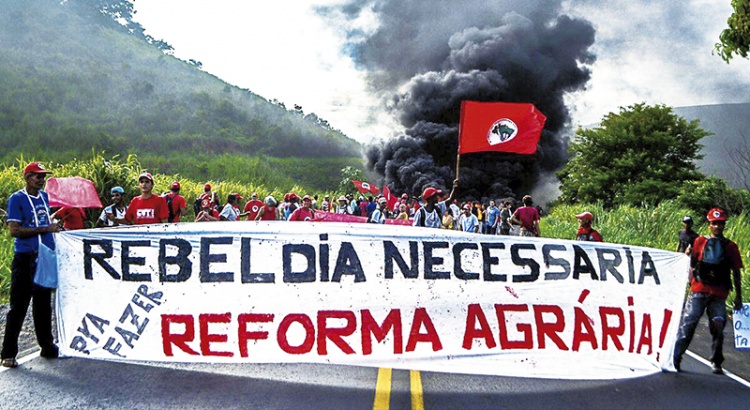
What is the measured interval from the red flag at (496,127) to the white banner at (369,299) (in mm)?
4809

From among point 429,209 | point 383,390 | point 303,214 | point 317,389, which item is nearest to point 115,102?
point 303,214

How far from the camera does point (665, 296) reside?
5.70 metres

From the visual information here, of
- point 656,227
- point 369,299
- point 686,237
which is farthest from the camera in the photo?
point 656,227

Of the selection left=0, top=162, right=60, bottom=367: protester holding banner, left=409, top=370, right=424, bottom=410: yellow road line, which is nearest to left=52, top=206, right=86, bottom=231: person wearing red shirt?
left=0, top=162, right=60, bottom=367: protester holding banner

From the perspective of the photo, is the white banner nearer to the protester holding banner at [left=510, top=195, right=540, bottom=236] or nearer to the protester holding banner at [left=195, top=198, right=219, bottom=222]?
the protester holding banner at [left=195, top=198, right=219, bottom=222]

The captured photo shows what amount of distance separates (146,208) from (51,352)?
2.87m

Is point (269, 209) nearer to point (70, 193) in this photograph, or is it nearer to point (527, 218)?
point (70, 193)

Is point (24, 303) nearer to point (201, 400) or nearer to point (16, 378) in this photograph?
point (16, 378)

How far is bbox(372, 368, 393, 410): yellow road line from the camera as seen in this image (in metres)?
4.44

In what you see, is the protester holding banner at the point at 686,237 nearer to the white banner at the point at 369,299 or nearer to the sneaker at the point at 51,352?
the white banner at the point at 369,299

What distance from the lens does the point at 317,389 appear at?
15.8 ft

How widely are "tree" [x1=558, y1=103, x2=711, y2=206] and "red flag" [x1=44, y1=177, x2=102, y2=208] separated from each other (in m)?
27.3

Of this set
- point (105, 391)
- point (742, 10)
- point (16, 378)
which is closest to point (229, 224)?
point (105, 391)

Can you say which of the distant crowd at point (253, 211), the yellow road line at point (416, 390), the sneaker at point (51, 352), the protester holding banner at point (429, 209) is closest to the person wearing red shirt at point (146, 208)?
the distant crowd at point (253, 211)
